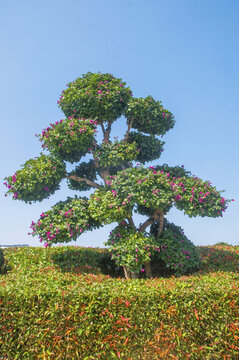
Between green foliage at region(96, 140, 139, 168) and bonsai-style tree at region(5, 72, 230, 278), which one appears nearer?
bonsai-style tree at region(5, 72, 230, 278)

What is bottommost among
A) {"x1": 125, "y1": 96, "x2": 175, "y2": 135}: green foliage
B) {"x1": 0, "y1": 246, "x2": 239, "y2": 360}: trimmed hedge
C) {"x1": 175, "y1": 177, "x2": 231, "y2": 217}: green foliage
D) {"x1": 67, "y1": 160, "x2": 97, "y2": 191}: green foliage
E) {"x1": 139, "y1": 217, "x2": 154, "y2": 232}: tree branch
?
{"x1": 0, "y1": 246, "x2": 239, "y2": 360}: trimmed hedge

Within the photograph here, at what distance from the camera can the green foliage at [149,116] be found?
10445 mm

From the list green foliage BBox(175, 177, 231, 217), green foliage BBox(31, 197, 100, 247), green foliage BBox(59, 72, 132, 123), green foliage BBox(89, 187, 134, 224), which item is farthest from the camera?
green foliage BBox(59, 72, 132, 123)

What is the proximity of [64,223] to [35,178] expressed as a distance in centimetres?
194

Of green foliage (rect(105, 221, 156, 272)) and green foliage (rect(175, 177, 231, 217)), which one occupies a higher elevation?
green foliage (rect(175, 177, 231, 217))

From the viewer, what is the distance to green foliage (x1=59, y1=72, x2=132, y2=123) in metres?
10.3

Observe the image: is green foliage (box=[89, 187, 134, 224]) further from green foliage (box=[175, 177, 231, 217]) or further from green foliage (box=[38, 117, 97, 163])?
green foliage (box=[38, 117, 97, 163])

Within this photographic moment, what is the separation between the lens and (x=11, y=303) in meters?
6.37

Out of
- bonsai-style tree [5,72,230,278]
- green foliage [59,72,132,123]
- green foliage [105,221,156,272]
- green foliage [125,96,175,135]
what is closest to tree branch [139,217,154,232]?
bonsai-style tree [5,72,230,278]

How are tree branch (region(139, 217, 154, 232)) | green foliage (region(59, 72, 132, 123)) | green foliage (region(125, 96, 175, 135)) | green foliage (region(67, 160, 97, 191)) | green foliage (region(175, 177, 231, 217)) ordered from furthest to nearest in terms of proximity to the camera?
green foliage (region(67, 160, 97, 191)) → tree branch (region(139, 217, 154, 232)) → green foliage (region(125, 96, 175, 135)) → green foliage (region(59, 72, 132, 123)) → green foliage (region(175, 177, 231, 217))

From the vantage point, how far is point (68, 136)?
9555mm

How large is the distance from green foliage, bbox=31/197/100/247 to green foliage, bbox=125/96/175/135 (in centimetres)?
385

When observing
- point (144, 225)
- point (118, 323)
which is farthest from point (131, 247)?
point (118, 323)

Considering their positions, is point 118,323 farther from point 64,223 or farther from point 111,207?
point 64,223
